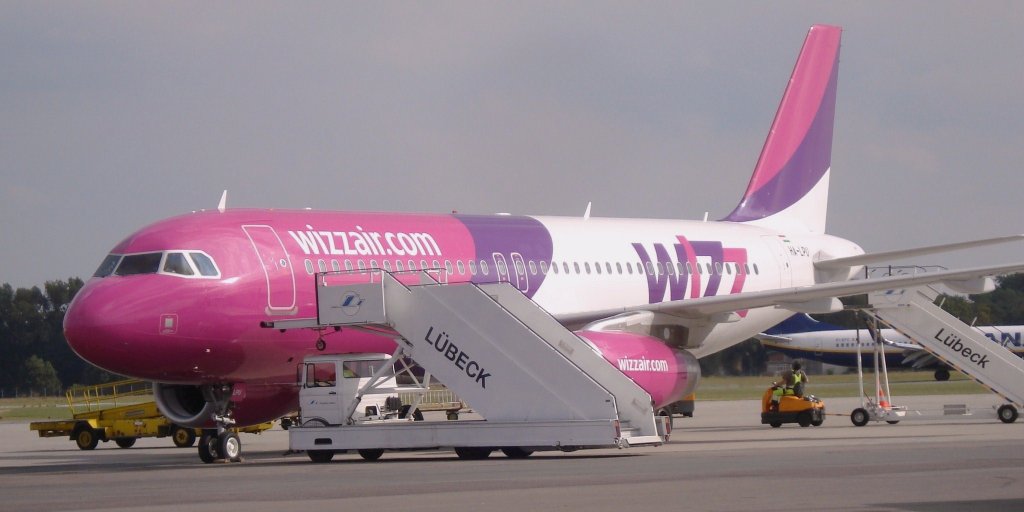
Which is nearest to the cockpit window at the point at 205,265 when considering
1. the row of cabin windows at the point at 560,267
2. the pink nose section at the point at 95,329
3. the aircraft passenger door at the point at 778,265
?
the pink nose section at the point at 95,329

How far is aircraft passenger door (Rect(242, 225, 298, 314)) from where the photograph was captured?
20.7 metres

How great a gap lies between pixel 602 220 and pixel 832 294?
5992mm

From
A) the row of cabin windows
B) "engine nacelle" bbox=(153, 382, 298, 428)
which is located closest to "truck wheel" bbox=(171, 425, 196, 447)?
"engine nacelle" bbox=(153, 382, 298, 428)

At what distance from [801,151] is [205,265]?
17.6 m

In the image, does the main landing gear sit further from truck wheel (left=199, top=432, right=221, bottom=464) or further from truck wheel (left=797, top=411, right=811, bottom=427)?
truck wheel (left=797, top=411, right=811, bottom=427)

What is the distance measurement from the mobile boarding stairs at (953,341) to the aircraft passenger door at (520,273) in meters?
7.08

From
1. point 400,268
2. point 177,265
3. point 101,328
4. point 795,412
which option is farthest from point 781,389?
point 101,328

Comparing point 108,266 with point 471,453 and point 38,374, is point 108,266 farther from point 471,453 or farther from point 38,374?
point 38,374

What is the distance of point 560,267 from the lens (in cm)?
2602

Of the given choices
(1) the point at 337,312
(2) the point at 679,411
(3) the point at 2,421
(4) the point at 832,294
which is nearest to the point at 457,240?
(1) the point at 337,312

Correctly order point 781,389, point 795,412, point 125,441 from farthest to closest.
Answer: point 781,389 < point 795,412 < point 125,441

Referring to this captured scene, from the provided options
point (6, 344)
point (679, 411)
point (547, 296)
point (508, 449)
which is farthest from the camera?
point (6, 344)

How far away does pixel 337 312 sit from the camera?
1975cm

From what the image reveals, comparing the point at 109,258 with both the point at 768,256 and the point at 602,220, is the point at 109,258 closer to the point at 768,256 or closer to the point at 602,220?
the point at 602,220
